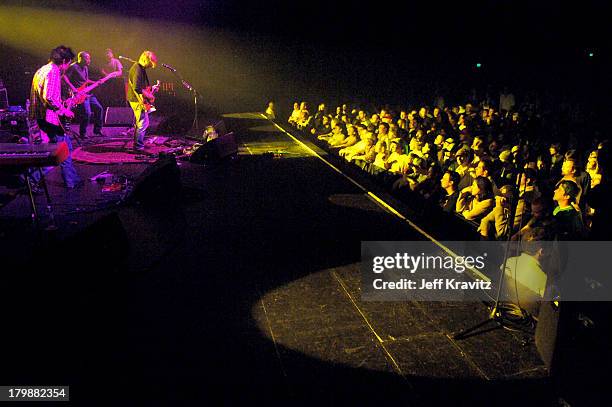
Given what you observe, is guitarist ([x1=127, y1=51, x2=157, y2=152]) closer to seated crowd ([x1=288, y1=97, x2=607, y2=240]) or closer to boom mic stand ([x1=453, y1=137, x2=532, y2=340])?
seated crowd ([x1=288, y1=97, x2=607, y2=240])

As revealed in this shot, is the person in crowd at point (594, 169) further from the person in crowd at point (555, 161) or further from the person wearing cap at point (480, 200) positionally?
the person wearing cap at point (480, 200)

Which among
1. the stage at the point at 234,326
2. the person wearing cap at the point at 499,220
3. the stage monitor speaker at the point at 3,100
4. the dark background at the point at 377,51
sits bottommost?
the stage at the point at 234,326

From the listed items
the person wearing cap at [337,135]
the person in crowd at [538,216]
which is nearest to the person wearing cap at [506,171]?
the person in crowd at [538,216]

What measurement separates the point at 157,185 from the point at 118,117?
6.94 m

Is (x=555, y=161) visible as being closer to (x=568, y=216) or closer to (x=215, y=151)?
(x=568, y=216)

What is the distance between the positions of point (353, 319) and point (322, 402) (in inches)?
28.8

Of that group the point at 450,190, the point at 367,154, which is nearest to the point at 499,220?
the point at 450,190

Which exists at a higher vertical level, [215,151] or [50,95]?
[50,95]

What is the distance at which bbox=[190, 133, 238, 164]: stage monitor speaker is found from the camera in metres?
6.43

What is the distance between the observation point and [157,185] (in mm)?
4137

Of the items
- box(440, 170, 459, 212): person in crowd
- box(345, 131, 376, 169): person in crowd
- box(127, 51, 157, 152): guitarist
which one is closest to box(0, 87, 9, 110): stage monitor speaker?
box(127, 51, 157, 152): guitarist

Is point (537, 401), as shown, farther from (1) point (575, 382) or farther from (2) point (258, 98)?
(2) point (258, 98)

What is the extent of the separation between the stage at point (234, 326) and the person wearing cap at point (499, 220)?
623mm

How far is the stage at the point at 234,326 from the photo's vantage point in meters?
2.04
